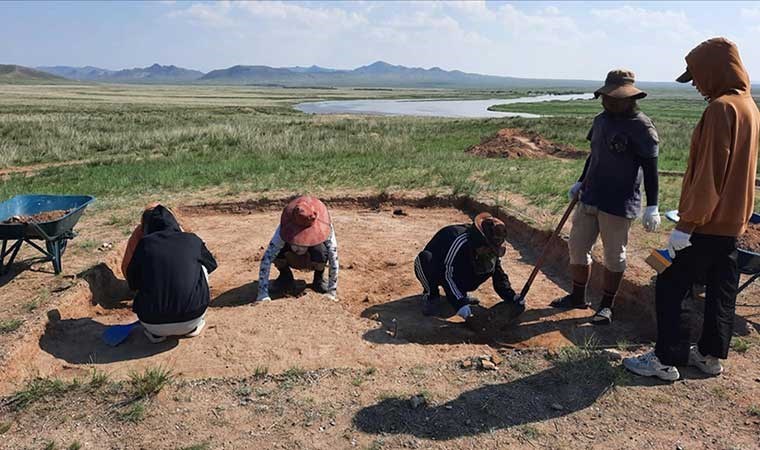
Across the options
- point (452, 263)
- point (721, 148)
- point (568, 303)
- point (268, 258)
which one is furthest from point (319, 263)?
point (721, 148)

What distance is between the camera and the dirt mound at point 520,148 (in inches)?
677

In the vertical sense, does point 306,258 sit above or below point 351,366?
above

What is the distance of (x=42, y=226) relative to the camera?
5.29 m

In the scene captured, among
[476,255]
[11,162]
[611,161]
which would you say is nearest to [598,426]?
[476,255]

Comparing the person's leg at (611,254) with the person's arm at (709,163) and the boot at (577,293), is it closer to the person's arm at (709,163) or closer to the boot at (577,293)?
the boot at (577,293)

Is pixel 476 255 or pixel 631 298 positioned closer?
pixel 476 255

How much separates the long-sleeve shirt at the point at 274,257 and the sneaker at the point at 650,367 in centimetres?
267

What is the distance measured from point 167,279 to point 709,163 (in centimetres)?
379

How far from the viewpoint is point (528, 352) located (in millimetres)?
4195

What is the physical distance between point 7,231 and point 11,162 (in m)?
12.3

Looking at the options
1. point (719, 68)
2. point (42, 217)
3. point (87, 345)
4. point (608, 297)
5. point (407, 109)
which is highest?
point (719, 68)

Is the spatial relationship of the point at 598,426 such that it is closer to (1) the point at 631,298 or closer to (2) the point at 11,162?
(1) the point at 631,298

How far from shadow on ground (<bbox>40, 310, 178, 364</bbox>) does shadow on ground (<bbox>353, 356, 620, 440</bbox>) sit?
80.1 inches

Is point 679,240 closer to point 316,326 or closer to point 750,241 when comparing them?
point 750,241
